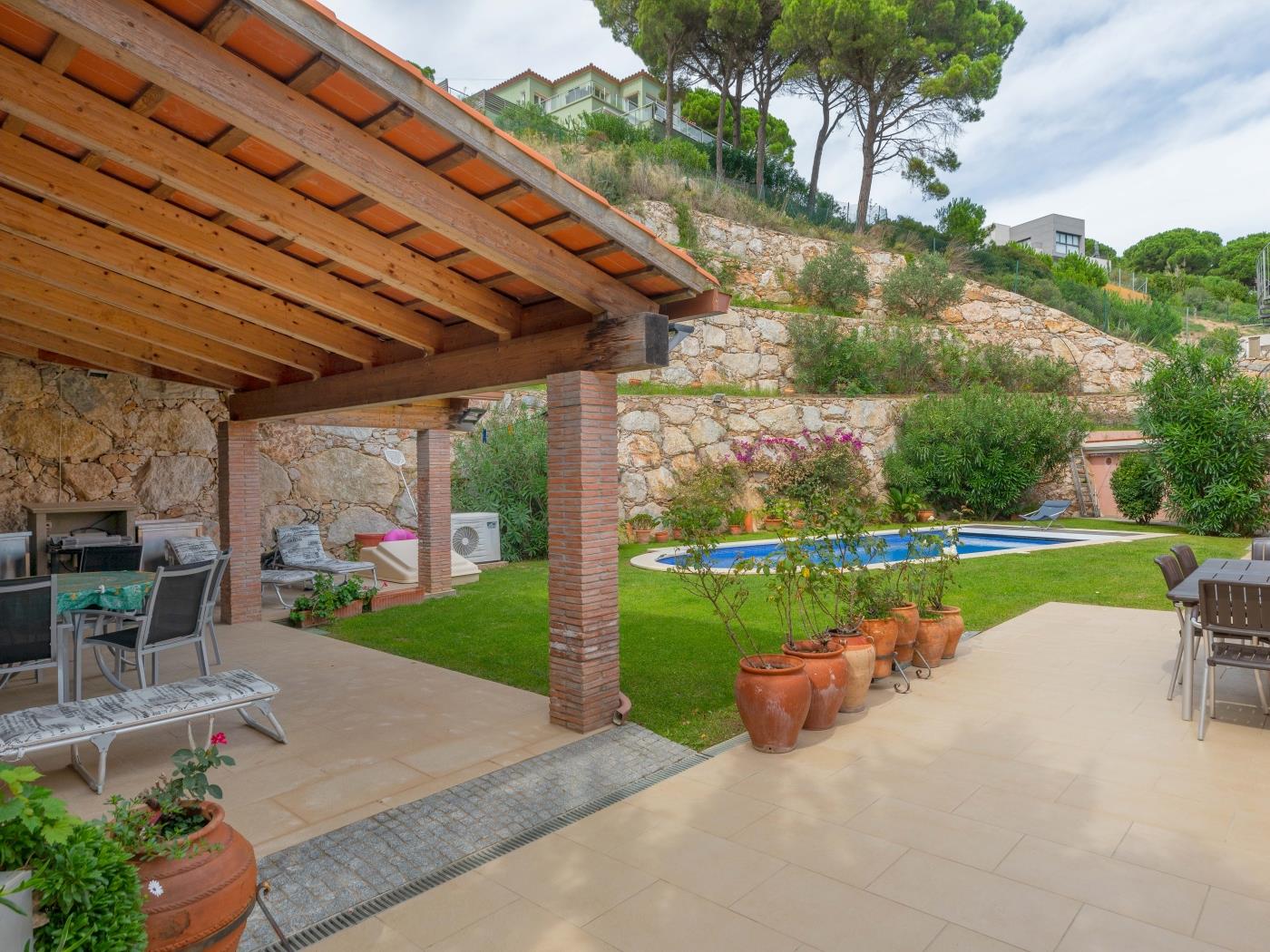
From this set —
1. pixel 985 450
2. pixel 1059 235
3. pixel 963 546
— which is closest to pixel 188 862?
pixel 963 546

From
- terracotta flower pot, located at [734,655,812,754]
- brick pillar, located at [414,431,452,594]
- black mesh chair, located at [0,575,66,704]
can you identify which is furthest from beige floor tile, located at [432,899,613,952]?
brick pillar, located at [414,431,452,594]

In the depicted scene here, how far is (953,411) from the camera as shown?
1769cm

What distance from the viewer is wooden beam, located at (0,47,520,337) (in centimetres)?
308

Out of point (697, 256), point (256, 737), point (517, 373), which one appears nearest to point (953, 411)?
point (697, 256)

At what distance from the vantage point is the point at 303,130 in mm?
3182

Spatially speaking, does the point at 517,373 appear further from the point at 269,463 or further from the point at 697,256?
the point at 697,256

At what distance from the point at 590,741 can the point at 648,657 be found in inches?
79.9

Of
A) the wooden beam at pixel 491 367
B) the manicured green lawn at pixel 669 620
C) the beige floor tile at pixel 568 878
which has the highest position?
the wooden beam at pixel 491 367

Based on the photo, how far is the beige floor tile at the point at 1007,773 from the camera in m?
3.92

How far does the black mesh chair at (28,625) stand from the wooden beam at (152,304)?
2.17 metres

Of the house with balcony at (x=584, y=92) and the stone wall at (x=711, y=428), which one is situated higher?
the house with balcony at (x=584, y=92)

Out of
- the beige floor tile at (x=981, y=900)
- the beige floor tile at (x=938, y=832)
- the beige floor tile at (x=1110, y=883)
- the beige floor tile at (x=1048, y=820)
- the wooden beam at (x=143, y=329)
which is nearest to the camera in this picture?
the beige floor tile at (x=981, y=900)

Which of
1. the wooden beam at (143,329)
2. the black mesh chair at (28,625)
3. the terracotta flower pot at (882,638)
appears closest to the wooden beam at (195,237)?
the wooden beam at (143,329)

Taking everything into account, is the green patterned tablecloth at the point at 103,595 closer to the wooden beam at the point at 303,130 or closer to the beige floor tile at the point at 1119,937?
the wooden beam at the point at 303,130
